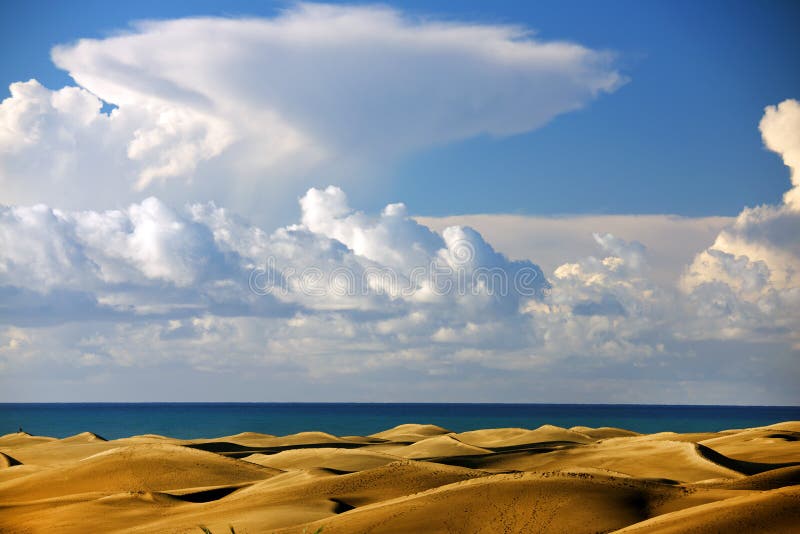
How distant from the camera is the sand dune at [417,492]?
22078 millimetres

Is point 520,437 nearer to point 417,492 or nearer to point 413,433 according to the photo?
point 413,433

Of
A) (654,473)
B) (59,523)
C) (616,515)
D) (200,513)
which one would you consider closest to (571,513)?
(616,515)

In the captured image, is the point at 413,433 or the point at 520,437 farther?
the point at 413,433

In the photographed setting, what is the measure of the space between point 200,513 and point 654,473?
67.5 ft

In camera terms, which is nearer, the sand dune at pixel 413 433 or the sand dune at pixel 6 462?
the sand dune at pixel 6 462

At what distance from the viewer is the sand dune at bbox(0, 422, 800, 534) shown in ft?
72.4

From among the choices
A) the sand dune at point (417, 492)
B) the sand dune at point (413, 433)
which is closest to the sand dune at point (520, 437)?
the sand dune at point (413, 433)

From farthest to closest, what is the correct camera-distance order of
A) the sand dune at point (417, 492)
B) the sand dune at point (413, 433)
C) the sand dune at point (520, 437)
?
1. the sand dune at point (413, 433)
2. the sand dune at point (520, 437)
3. the sand dune at point (417, 492)

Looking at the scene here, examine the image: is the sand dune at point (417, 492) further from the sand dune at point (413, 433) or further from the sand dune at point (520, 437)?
the sand dune at point (413, 433)

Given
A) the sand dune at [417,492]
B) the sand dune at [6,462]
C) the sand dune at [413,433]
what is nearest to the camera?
the sand dune at [417,492]

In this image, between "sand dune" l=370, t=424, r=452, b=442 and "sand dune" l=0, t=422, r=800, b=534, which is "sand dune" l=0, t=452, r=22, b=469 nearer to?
"sand dune" l=0, t=422, r=800, b=534

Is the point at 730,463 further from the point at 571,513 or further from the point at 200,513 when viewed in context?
the point at 200,513

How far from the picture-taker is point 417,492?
1107 inches

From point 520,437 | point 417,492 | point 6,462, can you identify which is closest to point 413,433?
point 520,437
